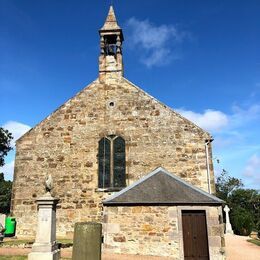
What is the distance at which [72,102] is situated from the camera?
51.2 ft

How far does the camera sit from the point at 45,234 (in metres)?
8.22

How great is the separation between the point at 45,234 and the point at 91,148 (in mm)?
6753

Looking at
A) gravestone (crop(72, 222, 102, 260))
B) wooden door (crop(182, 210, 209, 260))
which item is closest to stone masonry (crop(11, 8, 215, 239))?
wooden door (crop(182, 210, 209, 260))

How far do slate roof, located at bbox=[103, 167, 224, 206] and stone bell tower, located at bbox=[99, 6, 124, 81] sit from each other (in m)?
6.85

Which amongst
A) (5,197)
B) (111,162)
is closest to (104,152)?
(111,162)

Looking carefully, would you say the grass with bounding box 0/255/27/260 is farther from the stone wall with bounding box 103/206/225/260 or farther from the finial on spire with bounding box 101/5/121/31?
the finial on spire with bounding box 101/5/121/31

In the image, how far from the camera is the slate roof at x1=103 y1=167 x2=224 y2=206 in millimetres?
10781

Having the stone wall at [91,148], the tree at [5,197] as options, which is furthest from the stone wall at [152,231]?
the tree at [5,197]

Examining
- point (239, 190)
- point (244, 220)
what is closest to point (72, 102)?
point (244, 220)

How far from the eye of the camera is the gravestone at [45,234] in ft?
25.9

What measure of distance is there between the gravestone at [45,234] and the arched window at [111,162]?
18.3 feet

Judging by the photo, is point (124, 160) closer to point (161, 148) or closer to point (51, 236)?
point (161, 148)

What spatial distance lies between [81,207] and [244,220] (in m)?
14.7

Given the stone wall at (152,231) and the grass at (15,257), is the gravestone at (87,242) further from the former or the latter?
the stone wall at (152,231)
